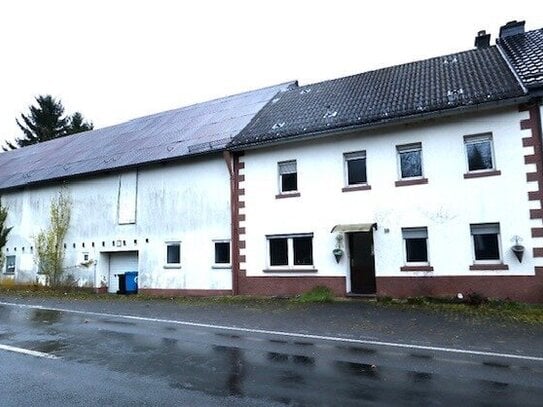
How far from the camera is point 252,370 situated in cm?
663

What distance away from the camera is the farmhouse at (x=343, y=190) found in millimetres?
13172

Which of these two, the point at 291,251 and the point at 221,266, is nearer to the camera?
the point at 291,251

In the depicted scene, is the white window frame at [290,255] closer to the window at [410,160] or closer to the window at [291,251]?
the window at [291,251]

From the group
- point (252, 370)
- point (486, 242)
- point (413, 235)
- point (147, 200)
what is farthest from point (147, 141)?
point (252, 370)

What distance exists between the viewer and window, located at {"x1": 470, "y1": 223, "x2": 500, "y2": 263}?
43.1 ft

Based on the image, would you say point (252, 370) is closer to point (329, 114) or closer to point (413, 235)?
point (413, 235)

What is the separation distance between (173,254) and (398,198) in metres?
9.51

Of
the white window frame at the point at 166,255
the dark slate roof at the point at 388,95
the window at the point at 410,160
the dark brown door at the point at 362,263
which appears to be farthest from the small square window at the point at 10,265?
the window at the point at 410,160

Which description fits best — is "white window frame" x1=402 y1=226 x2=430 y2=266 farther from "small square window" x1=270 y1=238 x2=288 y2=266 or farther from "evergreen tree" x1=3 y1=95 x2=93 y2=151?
"evergreen tree" x1=3 y1=95 x2=93 y2=151

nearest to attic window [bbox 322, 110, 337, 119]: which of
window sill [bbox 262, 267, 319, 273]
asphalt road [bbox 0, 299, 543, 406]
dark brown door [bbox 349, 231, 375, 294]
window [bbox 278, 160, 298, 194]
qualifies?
window [bbox 278, 160, 298, 194]

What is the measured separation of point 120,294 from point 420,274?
1285 cm

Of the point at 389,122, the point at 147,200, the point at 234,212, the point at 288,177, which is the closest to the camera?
the point at 389,122

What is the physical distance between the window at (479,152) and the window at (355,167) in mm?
3267

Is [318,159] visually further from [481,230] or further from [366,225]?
[481,230]
